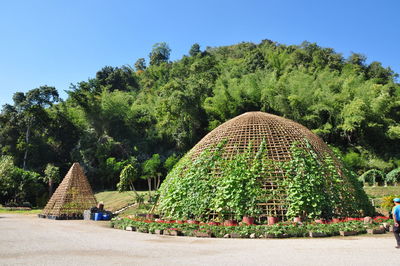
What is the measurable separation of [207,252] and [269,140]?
506 centimetres

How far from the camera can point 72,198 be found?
53.5 feet

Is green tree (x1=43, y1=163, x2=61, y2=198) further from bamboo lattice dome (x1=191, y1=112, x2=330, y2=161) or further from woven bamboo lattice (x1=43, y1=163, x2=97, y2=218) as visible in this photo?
bamboo lattice dome (x1=191, y1=112, x2=330, y2=161)

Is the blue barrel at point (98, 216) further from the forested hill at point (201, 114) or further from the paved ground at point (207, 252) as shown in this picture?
the forested hill at point (201, 114)

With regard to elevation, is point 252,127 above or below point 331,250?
above

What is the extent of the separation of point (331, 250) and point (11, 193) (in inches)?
1069

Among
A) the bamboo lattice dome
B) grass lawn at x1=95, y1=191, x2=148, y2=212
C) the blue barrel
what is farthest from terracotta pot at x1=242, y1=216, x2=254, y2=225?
grass lawn at x1=95, y1=191, x2=148, y2=212

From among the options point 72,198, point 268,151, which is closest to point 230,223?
point 268,151

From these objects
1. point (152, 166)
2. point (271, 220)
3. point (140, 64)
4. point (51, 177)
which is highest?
point (140, 64)

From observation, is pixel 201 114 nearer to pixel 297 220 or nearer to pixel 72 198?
pixel 72 198

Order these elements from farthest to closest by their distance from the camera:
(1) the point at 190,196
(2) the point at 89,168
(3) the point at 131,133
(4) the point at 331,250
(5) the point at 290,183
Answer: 1. (3) the point at 131,133
2. (2) the point at 89,168
3. (1) the point at 190,196
4. (5) the point at 290,183
5. (4) the point at 331,250

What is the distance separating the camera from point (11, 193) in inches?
1016

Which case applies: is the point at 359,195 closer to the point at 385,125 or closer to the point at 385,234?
the point at 385,234

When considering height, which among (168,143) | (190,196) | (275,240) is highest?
(168,143)

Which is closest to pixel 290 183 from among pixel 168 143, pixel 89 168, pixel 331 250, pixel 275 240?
pixel 275 240
